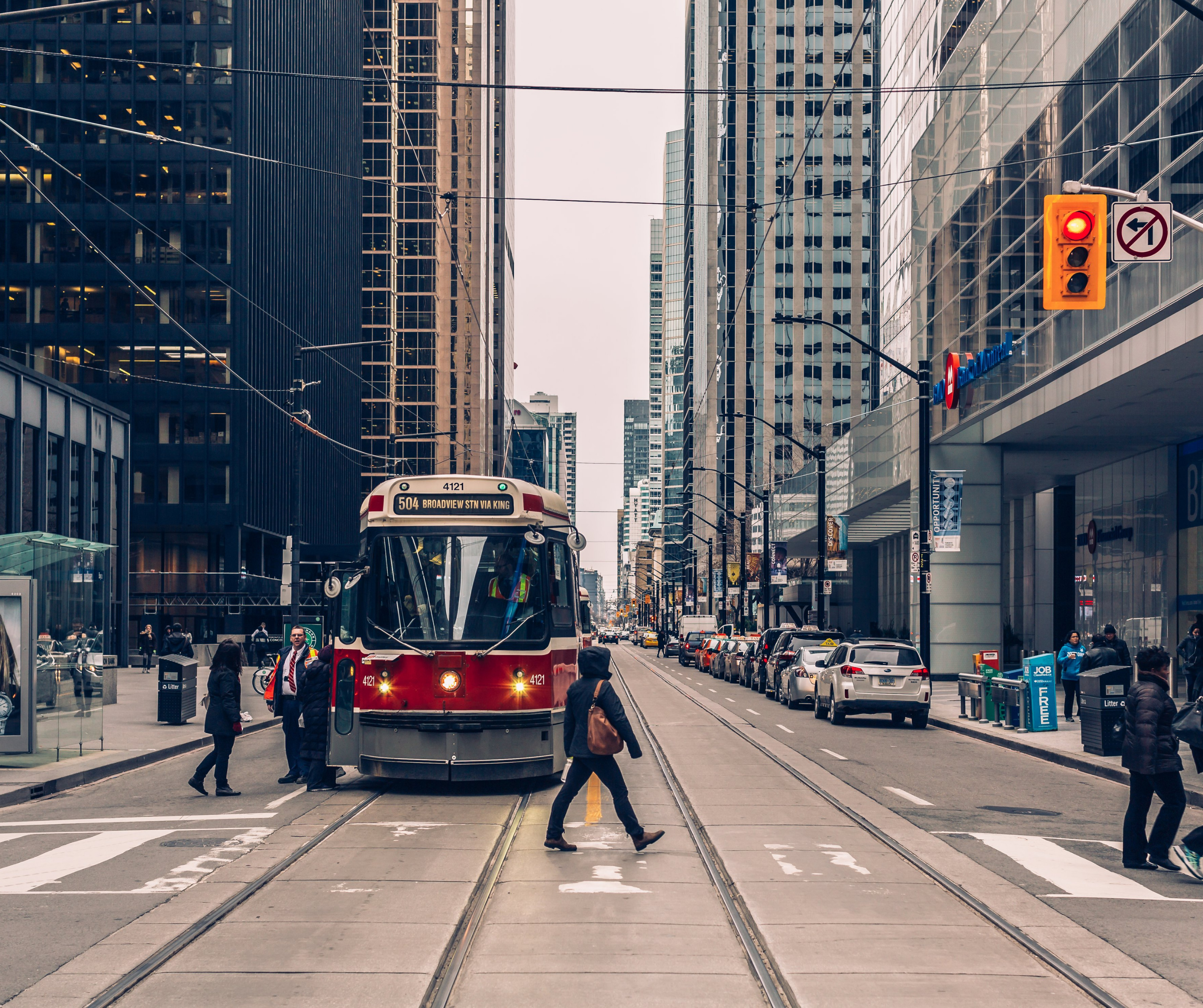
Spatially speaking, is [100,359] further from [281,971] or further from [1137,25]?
[281,971]

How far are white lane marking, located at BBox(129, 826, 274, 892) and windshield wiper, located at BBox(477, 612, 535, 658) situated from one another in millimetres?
2955

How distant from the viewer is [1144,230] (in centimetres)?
1617

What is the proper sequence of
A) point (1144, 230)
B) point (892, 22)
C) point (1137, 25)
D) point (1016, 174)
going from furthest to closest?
point (892, 22), point (1016, 174), point (1137, 25), point (1144, 230)

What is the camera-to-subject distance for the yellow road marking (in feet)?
43.8

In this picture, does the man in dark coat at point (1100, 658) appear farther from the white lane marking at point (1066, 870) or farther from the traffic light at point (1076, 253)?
the white lane marking at point (1066, 870)

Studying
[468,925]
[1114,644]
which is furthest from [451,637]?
[1114,644]

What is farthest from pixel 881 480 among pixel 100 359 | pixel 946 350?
pixel 100 359

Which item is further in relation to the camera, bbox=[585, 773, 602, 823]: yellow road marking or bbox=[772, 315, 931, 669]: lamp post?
bbox=[772, 315, 931, 669]: lamp post

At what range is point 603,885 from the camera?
9.70 meters

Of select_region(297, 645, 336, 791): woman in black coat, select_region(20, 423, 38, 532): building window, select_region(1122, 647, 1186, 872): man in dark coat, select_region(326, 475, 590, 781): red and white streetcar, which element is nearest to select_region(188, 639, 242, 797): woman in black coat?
select_region(297, 645, 336, 791): woman in black coat

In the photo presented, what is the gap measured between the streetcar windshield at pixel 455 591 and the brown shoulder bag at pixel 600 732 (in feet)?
13.2

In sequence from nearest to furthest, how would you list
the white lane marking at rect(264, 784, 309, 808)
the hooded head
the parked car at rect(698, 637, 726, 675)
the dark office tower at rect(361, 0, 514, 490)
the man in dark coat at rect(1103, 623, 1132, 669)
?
the hooded head, the white lane marking at rect(264, 784, 309, 808), the man in dark coat at rect(1103, 623, 1132, 669), the parked car at rect(698, 637, 726, 675), the dark office tower at rect(361, 0, 514, 490)

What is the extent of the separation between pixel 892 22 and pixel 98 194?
126 ft

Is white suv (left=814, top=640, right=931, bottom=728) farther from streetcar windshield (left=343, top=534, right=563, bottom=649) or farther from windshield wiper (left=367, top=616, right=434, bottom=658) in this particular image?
windshield wiper (left=367, top=616, right=434, bottom=658)
